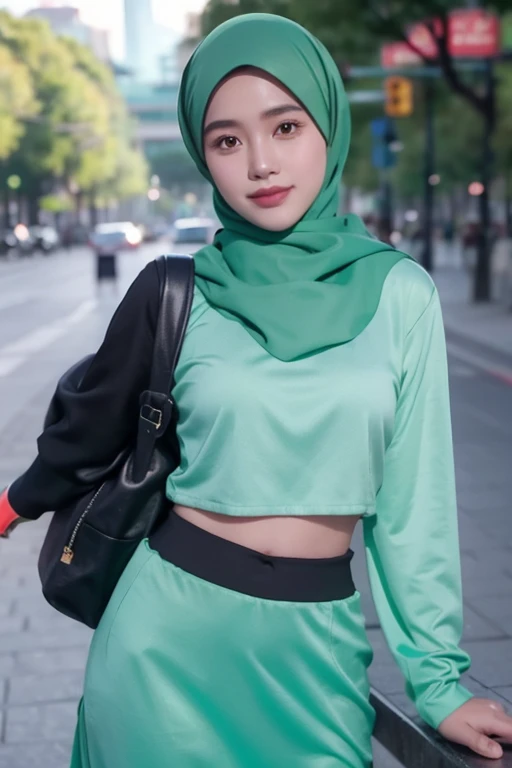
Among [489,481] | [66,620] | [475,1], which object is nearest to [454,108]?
[475,1]

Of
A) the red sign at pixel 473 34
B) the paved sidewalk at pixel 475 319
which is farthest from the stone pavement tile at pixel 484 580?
the red sign at pixel 473 34

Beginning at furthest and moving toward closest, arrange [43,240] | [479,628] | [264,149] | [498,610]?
[43,240]
[498,610]
[479,628]
[264,149]

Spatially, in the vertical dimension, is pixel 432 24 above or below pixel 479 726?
above

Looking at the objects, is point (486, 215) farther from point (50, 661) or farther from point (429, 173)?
point (50, 661)

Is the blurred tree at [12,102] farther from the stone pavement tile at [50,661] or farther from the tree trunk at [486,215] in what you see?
the stone pavement tile at [50,661]

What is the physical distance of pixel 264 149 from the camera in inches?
79.5

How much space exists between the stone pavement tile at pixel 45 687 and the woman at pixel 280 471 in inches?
85.1

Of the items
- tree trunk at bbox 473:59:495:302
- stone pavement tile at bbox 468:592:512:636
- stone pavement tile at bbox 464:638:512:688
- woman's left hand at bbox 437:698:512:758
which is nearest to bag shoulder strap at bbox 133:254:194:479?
woman's left hand at bbox 437:698:512:758

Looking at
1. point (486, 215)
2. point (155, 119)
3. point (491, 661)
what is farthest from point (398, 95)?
point (155, 119)

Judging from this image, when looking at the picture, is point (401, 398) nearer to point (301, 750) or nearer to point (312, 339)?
point (312, 339)

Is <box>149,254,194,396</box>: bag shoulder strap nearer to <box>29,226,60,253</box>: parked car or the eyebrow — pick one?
the eyebrow

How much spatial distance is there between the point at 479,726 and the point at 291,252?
735 mm

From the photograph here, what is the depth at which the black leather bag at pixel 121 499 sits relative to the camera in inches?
79.6

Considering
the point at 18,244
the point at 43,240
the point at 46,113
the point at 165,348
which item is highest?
the point at 165,348
